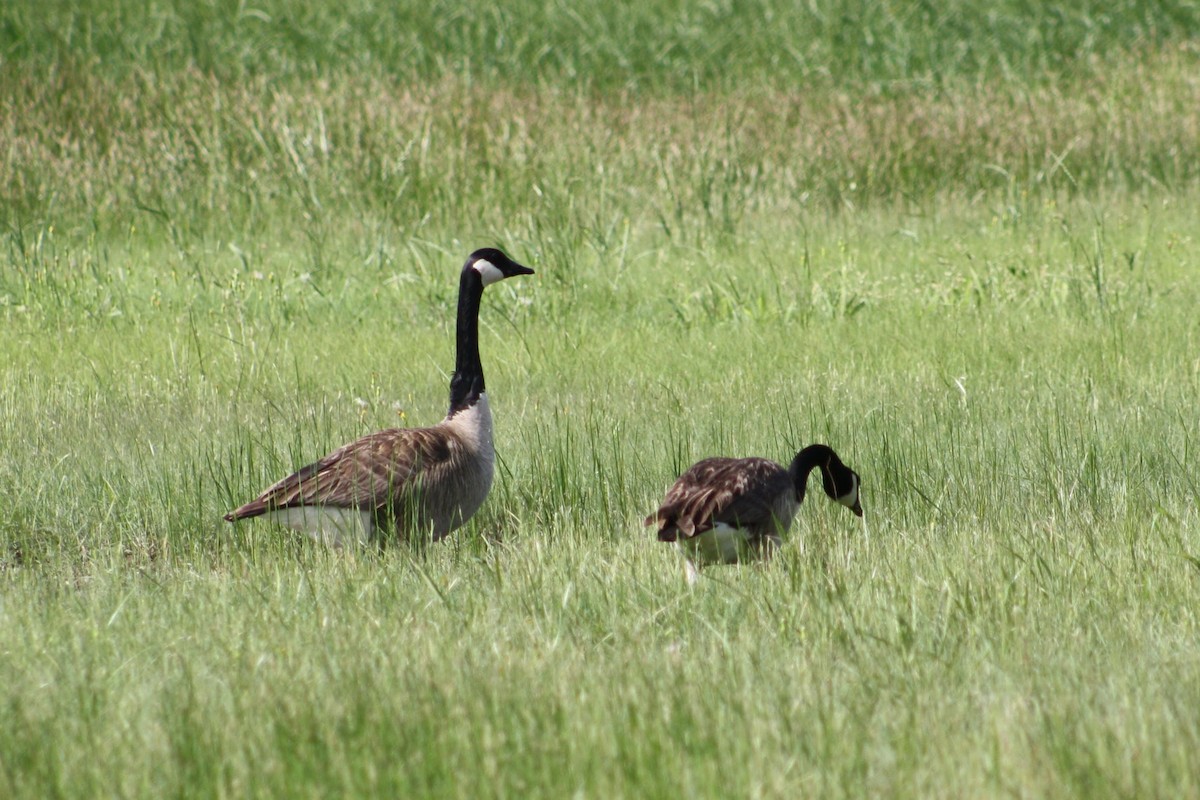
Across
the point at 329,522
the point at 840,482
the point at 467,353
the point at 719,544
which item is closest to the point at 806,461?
the point at 840,482

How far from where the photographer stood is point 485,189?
1477 cm

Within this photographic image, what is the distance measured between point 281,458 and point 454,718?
3.80 m

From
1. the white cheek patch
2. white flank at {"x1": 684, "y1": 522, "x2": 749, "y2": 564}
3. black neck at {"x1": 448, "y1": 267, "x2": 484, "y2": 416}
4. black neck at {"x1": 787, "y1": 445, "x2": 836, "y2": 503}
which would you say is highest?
the white cheek patch

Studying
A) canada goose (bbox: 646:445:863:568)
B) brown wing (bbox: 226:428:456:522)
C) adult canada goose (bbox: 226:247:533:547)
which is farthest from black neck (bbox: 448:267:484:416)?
canada goose (bbox: 646:445:863:568)

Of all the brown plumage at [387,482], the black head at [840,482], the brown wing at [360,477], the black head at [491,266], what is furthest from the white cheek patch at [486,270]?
the black head at [840,482]

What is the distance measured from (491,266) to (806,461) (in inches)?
77.6

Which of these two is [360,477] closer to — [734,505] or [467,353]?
[467,353]

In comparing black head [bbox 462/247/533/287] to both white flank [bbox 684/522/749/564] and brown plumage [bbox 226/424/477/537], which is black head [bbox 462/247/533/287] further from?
white flank [bbox 684/522/749/564]

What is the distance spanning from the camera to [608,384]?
958cm

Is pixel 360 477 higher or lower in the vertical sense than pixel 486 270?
lower

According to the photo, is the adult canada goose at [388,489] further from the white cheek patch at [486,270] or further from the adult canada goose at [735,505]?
the white cheek patch at [486,270]

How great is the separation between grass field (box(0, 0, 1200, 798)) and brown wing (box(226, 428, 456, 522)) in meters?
0.26

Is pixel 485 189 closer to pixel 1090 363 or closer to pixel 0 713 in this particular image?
pixel 1090 363

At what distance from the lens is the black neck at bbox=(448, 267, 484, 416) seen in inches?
273
